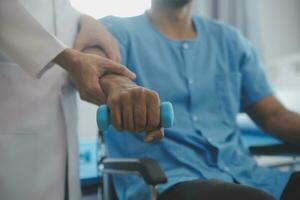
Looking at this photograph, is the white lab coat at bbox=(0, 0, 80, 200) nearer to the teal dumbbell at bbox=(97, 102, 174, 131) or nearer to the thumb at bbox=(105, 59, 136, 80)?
the thumb at bbox=(105, 59, 136, 80)

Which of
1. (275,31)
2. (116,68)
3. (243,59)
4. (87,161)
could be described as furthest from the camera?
(275,31)

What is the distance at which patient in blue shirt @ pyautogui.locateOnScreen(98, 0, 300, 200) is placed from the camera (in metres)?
1.20

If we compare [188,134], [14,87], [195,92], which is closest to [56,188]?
[14,87]

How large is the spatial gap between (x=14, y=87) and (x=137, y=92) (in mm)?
370

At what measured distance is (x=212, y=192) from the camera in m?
0.86

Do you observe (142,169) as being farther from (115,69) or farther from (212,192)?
(115,69)

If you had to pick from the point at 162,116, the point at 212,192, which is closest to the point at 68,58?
the point at 162,116

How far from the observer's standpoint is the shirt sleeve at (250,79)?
56.9 inches

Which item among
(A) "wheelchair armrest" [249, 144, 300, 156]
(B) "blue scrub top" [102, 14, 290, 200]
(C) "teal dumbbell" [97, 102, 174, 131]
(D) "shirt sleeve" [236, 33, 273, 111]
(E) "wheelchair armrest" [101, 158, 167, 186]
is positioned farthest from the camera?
(D) "shirt sleeve" [236, 33, 273, 111]

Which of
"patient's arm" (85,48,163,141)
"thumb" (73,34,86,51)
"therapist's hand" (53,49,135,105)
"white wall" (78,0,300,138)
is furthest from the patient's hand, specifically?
"white wall" (78,0,300,138)

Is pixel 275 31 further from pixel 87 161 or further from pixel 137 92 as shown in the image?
pixel 137 92

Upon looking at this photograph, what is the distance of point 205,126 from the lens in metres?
Answer: 1.30

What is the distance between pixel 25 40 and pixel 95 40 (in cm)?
20

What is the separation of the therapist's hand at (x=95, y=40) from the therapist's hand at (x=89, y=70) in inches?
5.9
